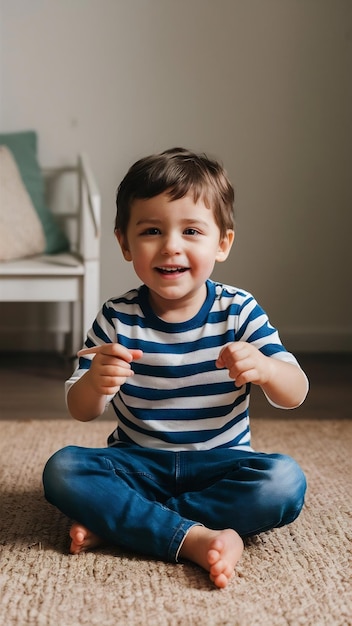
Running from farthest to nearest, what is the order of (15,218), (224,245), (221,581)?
(15,218)
(224,245)
(221,581)

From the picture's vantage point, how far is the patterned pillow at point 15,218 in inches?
84.0

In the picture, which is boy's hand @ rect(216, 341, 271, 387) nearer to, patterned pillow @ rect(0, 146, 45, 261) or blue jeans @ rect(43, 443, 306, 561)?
blue jeans @ rect(43, 443, 306, 561)

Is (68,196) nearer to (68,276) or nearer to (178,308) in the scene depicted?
(68,276)

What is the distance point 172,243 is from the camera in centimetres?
102

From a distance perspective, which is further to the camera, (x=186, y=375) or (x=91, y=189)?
(x=91, y=189)

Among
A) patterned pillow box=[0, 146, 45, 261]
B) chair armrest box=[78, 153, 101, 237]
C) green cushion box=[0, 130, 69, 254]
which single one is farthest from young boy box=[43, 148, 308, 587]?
green cushion box=[0, 130, 69, 254]

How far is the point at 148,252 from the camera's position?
103 cm

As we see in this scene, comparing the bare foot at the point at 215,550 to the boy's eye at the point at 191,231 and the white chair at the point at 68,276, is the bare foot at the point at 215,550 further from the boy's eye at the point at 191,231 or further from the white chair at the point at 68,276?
the white chair at the point at 68,276

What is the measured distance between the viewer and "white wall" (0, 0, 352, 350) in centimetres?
235

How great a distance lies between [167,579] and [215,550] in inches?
2.4

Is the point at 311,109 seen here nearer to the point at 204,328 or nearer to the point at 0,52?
the point at 0,52

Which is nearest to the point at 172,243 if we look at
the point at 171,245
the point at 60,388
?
the point at 171,245

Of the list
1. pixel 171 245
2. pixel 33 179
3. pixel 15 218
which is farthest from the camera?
pixel 33 179

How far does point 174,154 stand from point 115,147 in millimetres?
1349
